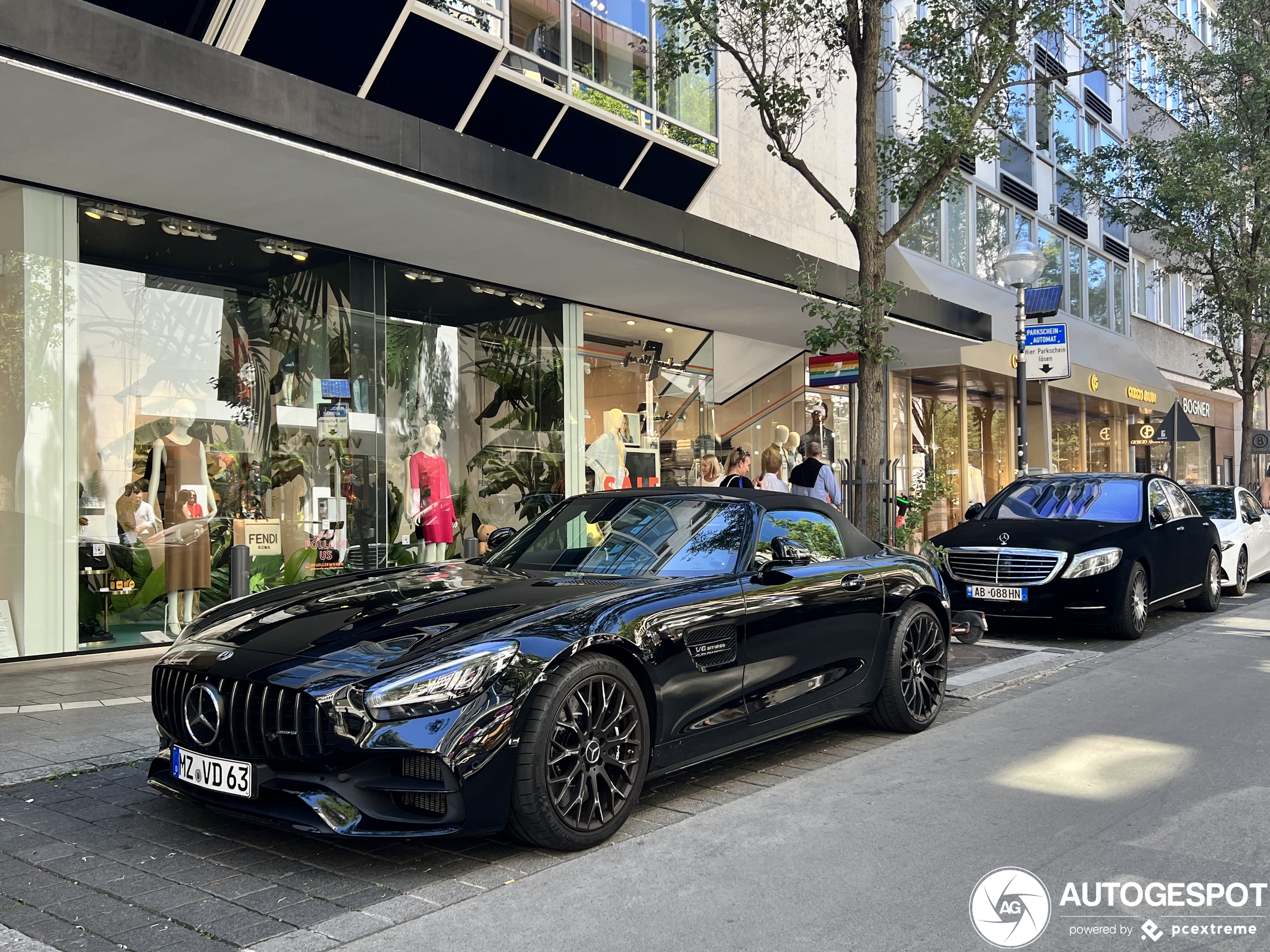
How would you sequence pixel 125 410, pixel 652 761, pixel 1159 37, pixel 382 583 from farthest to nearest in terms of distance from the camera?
pixel 1159 37 → pixel 125 410 → pixel 382 583 → pixel 652 761

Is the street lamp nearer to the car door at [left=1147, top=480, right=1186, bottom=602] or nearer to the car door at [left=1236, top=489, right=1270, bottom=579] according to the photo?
the car door at [left=1147, top=480, right=1186, bottom=602]

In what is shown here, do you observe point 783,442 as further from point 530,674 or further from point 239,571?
point 530,674

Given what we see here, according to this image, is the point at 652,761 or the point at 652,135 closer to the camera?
the point at 652,761

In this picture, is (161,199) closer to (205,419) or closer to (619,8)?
(205,419)

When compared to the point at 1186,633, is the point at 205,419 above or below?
above

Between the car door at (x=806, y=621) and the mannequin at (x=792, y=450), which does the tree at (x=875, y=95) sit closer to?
the car door at (x=806, y=621)

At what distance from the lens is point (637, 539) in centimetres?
547

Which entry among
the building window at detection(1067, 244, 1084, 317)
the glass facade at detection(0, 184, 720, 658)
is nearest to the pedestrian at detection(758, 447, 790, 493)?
the glass facade at detection(0, 184, 720, 658)

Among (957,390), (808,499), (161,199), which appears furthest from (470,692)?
(957,390)

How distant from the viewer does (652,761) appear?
4578 millimetres

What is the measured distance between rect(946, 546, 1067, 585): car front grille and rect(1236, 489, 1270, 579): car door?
625 centimetres

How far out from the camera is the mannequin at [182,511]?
1003 cm

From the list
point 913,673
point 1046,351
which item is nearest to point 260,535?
point 913,673

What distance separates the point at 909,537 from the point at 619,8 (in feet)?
23.6
